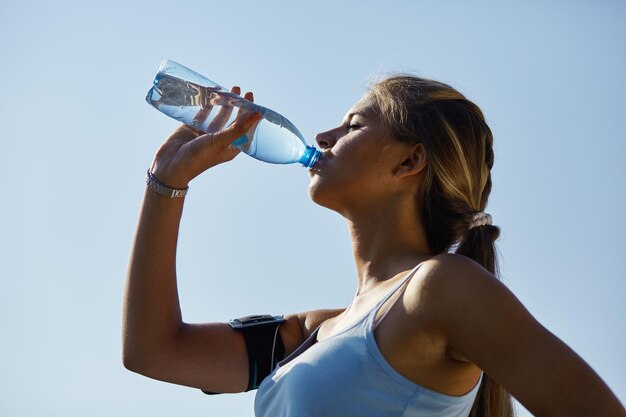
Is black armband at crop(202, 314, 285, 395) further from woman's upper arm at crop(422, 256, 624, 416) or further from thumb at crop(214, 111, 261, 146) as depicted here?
woman's upper arm at crop(422, 256, 624, 416)

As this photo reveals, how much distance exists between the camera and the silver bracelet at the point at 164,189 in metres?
3.29

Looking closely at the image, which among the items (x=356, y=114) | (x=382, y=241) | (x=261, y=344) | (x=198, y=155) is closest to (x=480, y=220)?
(x=382, y=241)

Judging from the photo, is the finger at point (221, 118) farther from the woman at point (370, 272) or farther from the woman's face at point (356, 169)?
the woman's face at point (356, 169)

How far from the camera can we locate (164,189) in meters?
3.29

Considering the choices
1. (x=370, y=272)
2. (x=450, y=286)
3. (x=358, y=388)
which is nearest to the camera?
(x=450, y=286)

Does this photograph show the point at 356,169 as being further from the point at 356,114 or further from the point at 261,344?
the point at 261,344

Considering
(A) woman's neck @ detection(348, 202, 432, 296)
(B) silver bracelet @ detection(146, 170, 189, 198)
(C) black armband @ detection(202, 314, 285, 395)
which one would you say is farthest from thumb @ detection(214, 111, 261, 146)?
(C) black armband @ detection(202, 314, 285, 395)

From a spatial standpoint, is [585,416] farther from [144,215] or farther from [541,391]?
[144,215]

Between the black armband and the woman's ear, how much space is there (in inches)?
32.7

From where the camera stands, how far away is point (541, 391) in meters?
2.17

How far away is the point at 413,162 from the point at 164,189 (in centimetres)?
102

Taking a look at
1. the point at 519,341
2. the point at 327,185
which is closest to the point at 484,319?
the point at 519,341

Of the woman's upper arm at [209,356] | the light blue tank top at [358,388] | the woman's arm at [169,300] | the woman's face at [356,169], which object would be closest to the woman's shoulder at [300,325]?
the woman's upper arm at [209,356]

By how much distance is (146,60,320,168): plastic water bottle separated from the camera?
3.91 m
